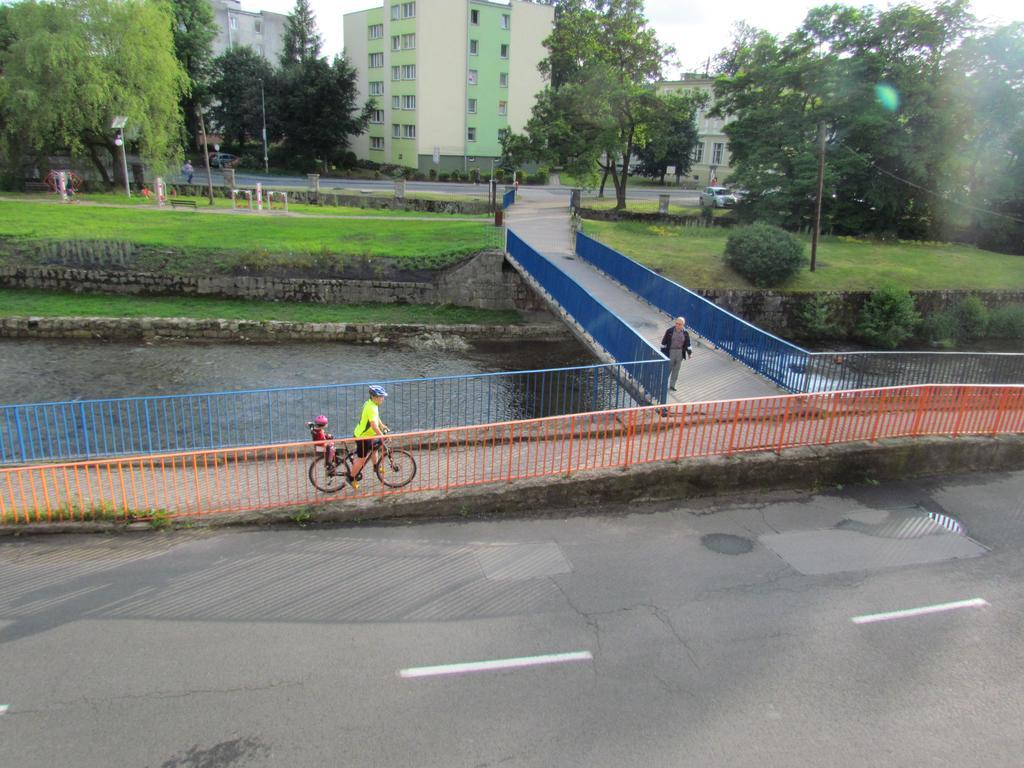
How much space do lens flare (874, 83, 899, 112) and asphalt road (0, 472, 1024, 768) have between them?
87.4ft

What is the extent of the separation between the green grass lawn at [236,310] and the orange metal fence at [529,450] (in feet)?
42.7

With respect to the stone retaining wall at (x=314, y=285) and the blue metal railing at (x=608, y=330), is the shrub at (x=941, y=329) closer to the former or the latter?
the stone retaining wall at (x=314, y=285)

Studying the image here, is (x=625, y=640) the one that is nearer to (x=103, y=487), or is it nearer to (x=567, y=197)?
(x=103, y=487)

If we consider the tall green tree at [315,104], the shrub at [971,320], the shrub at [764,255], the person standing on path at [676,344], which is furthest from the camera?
the tall green tree at [315,104]

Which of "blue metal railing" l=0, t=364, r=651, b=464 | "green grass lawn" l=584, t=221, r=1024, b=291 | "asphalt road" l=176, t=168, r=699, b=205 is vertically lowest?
"blue metal railing" l=0, t=364, r=651, b=464

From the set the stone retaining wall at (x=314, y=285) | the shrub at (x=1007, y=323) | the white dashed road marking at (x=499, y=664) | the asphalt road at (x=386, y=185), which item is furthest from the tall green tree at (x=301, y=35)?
the white dashed road marking at (x=499, y=664)

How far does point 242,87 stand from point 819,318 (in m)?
48.9

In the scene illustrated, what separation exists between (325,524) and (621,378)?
638cm

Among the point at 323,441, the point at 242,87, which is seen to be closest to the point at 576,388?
the point at 323,441

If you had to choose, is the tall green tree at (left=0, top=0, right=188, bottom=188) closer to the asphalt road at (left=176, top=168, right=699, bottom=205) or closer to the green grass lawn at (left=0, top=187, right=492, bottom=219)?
the green grass lawn at (left=0, top=187, right=492, bottom=219)

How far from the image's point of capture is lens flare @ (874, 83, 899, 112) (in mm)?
29234

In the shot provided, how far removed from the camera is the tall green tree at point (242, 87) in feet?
175

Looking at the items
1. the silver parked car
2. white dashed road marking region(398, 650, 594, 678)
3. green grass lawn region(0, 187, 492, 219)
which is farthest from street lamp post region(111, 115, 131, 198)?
white dashed road marking region(398, 650, 594, 678)

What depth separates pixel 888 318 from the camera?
76.3 ft
